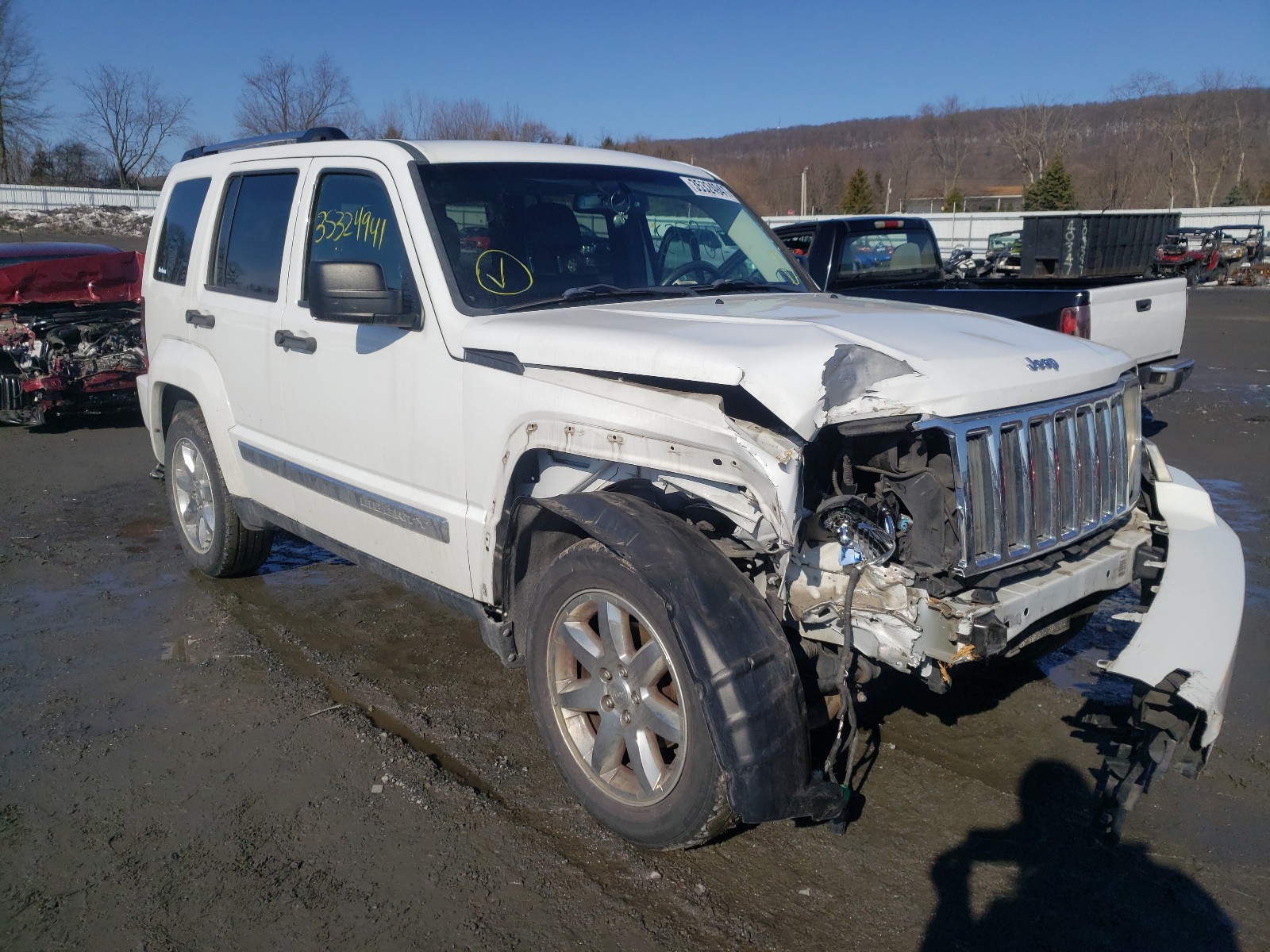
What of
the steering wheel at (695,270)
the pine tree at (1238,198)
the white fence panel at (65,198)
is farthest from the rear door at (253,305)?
the pine tree at (1238,198)

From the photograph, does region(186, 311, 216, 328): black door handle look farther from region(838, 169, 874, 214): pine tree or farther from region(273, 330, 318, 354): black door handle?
region(838, 169, 874, 214): pine tree

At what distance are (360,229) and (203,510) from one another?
2.34 m

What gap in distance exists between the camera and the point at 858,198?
54.7m

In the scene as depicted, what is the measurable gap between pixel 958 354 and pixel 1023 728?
5.72 feet

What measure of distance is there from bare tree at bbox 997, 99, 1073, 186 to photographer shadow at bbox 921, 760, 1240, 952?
75130mm

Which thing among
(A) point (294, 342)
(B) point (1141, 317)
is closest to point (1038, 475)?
(A) point (294, 342)

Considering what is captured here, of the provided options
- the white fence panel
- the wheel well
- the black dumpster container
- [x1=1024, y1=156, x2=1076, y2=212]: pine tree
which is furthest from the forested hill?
the wheel well

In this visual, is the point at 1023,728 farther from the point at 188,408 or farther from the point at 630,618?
the point at 188,408

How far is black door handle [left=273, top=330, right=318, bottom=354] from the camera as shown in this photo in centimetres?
413

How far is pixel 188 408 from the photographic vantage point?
A: 5.38 metres

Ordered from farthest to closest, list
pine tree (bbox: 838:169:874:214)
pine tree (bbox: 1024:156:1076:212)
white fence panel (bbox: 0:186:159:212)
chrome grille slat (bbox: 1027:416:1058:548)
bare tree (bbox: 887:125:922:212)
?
bare tree (bbox: 887:125:922:212)
pine tree (bbox: 838:169:874:214)
pine tree (bbox: 1024:156:1076:212)
white fence panel (bbox: 0:186:159:212)
chrome grille slat (bbox: 1027:416:1058:548)

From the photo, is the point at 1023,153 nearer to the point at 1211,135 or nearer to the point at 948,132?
the point at 1211,135

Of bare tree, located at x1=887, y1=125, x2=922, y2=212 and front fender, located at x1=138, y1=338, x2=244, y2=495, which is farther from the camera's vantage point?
bare tree, located at x1=887, y1=125, x2=922, y2=212

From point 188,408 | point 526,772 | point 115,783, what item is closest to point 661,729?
point 526,772
